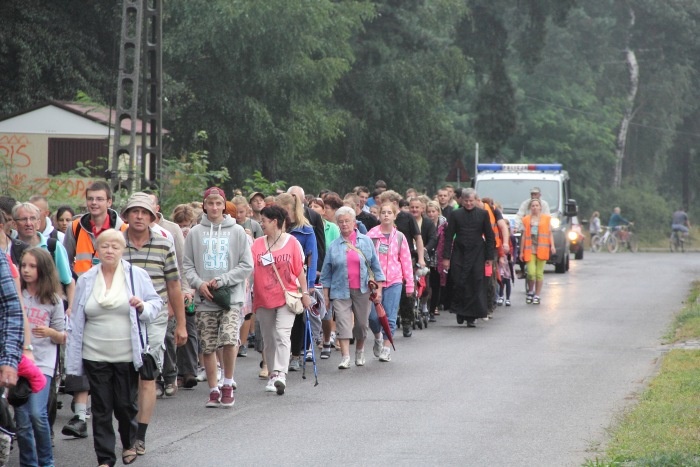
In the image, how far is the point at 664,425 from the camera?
967 cm

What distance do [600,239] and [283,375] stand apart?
39.8 metres

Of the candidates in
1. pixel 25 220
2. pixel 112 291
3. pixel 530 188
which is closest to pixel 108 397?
pixel 112 291

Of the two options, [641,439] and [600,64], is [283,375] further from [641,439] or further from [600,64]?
[600,64]

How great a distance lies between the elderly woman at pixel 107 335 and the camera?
8.16 meters

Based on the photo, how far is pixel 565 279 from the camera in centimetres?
2862

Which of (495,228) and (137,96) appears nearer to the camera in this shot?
(495,228)

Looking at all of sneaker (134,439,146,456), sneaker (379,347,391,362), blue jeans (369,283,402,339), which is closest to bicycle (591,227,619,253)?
blue jeans (369,283,402,339)

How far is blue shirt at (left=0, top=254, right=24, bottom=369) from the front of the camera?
6109 mm

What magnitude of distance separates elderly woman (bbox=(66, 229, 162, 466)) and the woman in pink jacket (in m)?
6.15

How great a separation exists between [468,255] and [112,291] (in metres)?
10.7

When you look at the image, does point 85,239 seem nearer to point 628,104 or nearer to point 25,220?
point 25,220

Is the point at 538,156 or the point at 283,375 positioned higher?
the point at 538,156

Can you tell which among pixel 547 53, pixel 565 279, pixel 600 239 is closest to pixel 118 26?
pixel 565 279

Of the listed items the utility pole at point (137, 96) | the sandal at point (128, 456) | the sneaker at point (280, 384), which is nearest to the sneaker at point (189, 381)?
the sneaker at point (280, 384)
